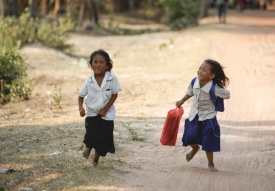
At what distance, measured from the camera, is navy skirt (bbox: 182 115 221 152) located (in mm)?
6160

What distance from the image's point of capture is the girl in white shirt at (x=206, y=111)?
6164 mm

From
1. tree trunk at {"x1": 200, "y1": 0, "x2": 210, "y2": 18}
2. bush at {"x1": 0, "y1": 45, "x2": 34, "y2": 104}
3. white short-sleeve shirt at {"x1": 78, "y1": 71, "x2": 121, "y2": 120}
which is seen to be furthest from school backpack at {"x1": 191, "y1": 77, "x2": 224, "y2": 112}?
tree trunk at {"x1": 200, "y1": 0, "x2": 210, "y2": 18}

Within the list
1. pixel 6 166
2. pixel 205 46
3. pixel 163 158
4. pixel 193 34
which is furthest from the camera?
pixel 193 34

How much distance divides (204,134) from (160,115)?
3576 mm

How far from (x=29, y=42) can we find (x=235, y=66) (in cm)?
732

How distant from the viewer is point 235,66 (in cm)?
1458

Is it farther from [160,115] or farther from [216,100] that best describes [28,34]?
[216,100]

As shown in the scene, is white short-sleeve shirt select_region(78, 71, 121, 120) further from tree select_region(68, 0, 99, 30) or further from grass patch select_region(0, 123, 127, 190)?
tree select_region(68, 0, 99, 30)

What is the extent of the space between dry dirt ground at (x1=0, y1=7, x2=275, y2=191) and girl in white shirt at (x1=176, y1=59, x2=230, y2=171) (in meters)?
0.34

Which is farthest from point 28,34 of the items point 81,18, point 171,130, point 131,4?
point 131,4

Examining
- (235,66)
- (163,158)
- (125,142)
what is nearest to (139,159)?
(163,158)

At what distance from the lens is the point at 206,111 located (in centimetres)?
623

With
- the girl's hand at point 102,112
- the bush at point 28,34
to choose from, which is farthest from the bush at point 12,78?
the girl's hand at point 102,112

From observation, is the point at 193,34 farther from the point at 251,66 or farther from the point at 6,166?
the point at 6,166
